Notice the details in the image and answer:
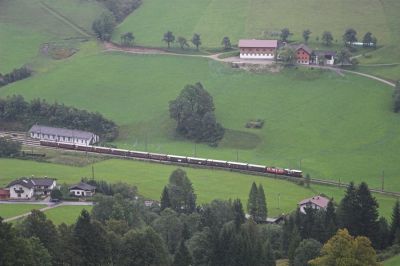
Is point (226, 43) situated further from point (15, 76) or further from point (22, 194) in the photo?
point (22, 194)

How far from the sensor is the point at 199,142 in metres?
120

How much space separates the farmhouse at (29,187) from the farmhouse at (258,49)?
5805 centimetres

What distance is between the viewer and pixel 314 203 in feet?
289

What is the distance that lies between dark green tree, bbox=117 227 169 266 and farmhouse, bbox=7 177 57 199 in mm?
35615

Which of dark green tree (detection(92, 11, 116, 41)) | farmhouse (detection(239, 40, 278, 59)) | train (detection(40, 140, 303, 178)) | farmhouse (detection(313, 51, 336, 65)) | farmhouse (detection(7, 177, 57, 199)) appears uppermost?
dark green tree (detection(92, 11, 116, 41))

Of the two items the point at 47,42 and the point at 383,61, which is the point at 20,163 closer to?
the point at 47,42

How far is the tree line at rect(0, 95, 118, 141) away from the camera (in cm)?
12475

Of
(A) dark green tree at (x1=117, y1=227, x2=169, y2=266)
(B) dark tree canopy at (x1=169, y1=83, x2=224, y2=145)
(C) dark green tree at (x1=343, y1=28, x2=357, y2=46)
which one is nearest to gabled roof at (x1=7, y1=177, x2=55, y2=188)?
(B) dark tree canopy at (x1=169, y1=83, x2=224, y2=145)

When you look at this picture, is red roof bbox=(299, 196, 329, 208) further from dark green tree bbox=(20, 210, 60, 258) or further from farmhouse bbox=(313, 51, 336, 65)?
farmhouse bbox=(313, 51, 336, 65)

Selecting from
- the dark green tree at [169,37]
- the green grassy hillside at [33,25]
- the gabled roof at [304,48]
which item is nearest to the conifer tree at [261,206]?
the gabled roof at [304,48]

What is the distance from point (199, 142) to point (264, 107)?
14.1 meters

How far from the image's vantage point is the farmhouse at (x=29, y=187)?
310 ft

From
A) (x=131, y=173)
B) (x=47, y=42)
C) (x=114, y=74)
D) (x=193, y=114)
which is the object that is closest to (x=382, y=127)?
(x=193, y=114)

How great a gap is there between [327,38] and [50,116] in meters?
53.9
